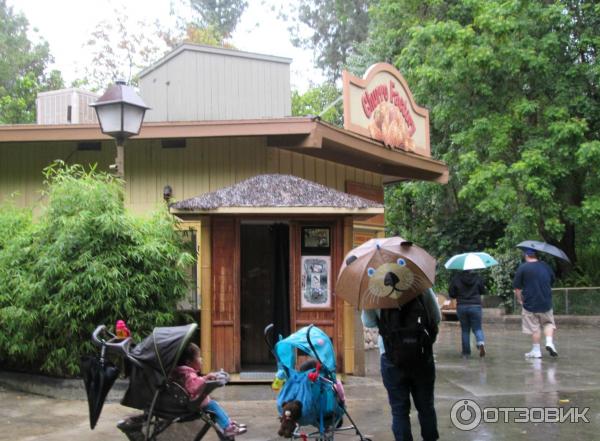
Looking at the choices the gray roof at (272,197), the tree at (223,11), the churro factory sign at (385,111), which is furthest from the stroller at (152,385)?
the tree at (223,11)

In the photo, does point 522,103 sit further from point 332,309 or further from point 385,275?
point 385,275

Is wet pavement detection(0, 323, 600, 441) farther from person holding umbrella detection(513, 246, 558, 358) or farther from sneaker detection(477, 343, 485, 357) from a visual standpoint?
person holding umbrella detection(513, 246, 558, 358)

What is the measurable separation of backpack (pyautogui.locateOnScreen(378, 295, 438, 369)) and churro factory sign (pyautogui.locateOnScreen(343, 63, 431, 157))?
19.7ft

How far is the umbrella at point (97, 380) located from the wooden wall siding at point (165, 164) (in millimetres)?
5991

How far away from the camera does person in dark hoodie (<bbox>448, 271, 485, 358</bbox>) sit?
12164mm

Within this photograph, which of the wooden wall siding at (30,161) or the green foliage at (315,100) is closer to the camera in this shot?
the wooden wall siding at (30,161)

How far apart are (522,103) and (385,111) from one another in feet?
23.4

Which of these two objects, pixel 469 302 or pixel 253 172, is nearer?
pixel 253 172

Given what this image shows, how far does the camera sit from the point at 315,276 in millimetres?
9812

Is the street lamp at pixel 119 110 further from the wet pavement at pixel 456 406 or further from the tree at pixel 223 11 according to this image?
the tree at pixel 223 11

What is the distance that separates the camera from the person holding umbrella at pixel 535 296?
37.7 feet
